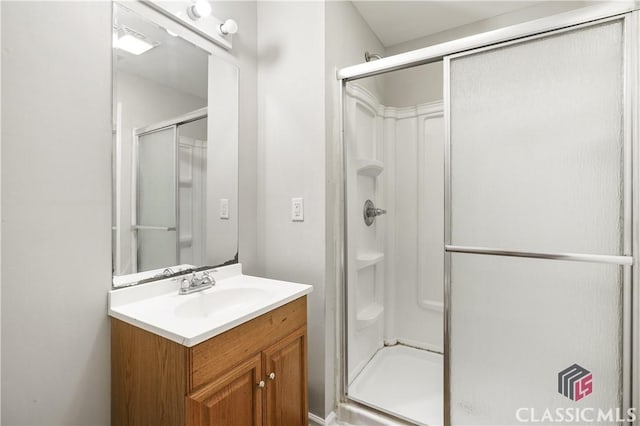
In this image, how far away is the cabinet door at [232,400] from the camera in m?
0.94

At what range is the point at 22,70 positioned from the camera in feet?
3.09

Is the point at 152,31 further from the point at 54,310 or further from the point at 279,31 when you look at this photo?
the point at 54,310

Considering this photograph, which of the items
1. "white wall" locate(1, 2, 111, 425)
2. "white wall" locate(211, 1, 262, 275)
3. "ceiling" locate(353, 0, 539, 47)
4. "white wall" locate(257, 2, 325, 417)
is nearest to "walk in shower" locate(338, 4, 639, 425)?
"white wall" locate(257, 2, 325, 417)

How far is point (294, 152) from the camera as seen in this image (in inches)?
67.4

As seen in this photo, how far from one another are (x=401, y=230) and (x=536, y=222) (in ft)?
4.21

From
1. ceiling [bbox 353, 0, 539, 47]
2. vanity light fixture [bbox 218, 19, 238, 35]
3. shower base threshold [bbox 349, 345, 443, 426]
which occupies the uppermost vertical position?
ceiling [bbox 353, 0, 539, 47]

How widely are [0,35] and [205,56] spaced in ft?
2.56

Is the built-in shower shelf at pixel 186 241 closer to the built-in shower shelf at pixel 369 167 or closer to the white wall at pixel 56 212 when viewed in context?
the white wall at pixel 56 212

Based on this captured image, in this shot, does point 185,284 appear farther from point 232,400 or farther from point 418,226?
point 418,226

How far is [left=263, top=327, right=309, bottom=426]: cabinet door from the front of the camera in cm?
121

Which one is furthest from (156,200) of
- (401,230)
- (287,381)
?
(401,230)

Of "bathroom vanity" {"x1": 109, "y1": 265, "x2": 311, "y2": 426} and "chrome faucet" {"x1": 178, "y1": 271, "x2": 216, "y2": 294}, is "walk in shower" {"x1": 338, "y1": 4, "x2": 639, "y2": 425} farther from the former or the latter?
"chrome faucet" {"x1": 178, "y1": 271, "x2": 216, "y2": 294}

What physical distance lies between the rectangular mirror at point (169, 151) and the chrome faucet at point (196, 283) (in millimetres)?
95

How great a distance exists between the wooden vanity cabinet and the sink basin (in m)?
0.17
